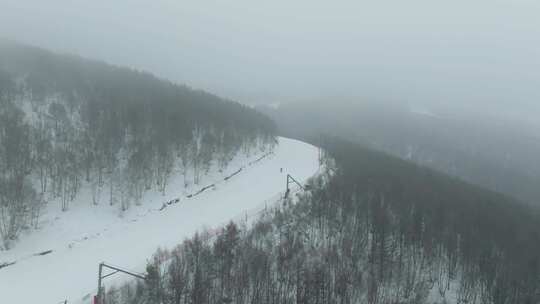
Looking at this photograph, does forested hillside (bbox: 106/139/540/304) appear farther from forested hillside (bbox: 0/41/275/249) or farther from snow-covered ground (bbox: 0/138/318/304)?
forested hillside (bbox: 0/41/275/249)

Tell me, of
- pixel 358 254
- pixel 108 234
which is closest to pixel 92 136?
pixel 108 234

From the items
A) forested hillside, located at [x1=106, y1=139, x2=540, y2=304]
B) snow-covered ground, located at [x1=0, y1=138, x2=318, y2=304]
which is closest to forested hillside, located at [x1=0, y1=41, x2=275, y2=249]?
snow-covered ground, located at [x1=0, y1=138, x2=318, y2=304]

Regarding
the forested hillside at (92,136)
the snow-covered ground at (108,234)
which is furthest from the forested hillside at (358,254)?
the forested hillside at (92,136)

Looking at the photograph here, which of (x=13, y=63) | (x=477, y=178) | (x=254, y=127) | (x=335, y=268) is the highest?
(x=13, y=63)

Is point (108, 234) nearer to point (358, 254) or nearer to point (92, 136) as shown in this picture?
point (92, 136)

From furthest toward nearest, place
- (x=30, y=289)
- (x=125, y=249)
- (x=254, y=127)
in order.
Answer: (x=254, y=127) → (x=125, y=249) → (x=30, y=289)

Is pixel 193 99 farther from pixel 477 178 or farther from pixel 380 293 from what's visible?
pixel 477 178

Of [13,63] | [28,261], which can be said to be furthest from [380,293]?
[13,63]
